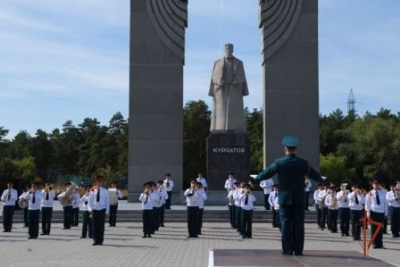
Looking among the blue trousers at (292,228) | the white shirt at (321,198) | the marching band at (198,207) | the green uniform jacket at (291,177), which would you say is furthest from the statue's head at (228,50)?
the blue trousers at (292,228)

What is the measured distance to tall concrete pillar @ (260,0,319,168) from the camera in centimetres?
2888

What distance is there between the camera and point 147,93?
94.9 feet

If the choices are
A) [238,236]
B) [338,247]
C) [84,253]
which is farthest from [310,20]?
[84,253]

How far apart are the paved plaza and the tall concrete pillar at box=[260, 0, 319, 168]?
7.88 metres

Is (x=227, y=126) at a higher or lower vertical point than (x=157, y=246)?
higher

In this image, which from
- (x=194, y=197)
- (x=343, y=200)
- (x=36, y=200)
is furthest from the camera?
(x=343, y=200)

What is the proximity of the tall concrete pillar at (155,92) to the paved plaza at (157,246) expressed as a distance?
7.23 metres

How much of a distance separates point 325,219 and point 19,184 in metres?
12.4

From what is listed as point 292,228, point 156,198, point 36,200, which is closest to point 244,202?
point 156,198

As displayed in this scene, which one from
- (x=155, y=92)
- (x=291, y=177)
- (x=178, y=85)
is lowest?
(x=291, y=177)

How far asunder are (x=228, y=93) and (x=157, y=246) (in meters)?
13.0

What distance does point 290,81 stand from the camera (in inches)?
1141

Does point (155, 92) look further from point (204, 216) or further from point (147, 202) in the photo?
point (147, 202)

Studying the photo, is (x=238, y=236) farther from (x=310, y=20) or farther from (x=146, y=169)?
(x=310, y=20)
